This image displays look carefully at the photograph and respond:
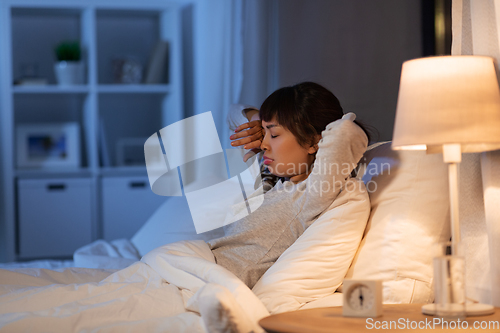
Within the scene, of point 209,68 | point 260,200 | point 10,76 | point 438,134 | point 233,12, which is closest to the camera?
point 438,134

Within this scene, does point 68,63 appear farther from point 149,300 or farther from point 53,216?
point 149,300

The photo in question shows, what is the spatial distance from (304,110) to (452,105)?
600mm

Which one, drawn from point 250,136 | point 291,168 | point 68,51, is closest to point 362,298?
point 291,168

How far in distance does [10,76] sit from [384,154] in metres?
2.43

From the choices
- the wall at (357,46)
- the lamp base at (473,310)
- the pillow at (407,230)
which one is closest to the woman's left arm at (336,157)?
the pillow at (407,230)

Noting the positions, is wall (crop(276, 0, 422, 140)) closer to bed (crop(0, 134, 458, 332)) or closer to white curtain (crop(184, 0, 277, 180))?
white curtain (crop(184, 0, 277, 180))

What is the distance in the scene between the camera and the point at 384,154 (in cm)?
144

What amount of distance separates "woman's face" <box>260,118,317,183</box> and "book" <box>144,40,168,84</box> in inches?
75.6

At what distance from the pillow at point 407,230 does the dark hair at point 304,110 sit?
0.98 feet

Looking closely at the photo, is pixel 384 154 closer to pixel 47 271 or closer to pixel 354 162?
pixel 354 162

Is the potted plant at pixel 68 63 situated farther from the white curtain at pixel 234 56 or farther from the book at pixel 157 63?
the white curtain at pixel 234 56

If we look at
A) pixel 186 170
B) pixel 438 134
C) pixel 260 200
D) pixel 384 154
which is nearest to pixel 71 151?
pixel 186 170

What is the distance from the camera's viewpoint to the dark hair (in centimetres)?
156

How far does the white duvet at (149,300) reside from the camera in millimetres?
994
